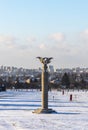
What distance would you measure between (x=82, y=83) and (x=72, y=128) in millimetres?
170103

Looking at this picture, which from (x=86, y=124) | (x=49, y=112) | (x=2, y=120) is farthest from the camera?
(x=49, y=112)

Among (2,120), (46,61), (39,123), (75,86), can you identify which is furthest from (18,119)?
(75,86)

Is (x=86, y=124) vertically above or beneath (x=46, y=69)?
beneath

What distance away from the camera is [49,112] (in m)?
33.0

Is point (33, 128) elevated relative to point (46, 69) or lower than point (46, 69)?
lower

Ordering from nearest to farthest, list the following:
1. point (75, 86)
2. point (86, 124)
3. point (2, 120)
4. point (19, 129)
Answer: point (19, 129)
point (86, 124)
point (2, 120)
point (75, 86)

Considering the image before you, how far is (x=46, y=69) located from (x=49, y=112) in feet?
12.4

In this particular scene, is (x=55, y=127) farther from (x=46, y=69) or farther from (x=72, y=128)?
(x=46, y=69)

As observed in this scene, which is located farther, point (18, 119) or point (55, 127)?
point (18, 119)

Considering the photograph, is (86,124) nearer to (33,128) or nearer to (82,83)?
(33,128)

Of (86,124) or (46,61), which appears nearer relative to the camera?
(86,124)

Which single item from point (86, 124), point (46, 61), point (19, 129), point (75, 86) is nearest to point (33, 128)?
point (19, 129)

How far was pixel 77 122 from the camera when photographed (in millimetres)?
25281

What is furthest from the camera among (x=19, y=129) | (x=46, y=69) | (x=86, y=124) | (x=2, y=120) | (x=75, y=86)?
(x=75, y=86)
